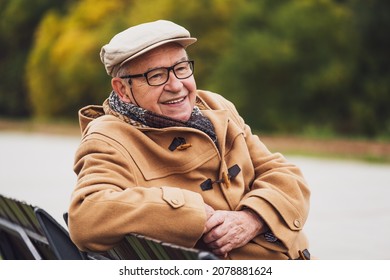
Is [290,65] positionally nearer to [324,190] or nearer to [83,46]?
[83,46]

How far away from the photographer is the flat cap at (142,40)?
104 inches

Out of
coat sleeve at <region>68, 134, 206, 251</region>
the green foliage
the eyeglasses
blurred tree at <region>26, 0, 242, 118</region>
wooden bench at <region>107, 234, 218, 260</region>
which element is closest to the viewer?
wooden bench at <region>107, 234, 218, 260</region>

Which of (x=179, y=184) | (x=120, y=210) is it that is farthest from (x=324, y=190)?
(x=120, y=210)

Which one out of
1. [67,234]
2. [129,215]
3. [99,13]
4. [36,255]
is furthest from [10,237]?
[99,13]

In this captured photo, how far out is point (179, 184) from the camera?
2781mm

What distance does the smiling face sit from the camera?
2.71 meters

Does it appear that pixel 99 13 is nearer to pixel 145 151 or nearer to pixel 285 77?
pixel 285 77

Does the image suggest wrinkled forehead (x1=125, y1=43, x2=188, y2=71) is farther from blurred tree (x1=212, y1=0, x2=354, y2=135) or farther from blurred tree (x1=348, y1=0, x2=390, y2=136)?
blurred tree (x1=212, y1=0, x2=354, y2=135)

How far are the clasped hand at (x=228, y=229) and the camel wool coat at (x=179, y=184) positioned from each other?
0.12 feet

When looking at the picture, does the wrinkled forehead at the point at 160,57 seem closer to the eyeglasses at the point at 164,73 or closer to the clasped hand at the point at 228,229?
the eyeglasses at the point at 164,73

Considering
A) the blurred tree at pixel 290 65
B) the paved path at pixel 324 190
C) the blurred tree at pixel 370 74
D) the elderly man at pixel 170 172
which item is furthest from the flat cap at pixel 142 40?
the blurred tree at pixel 290 65

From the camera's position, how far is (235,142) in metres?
2.94

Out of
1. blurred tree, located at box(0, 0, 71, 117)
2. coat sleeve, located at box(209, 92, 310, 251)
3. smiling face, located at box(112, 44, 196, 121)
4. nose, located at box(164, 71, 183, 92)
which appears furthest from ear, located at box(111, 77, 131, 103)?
blurred tree, located at box(0, 0, 71, 117)

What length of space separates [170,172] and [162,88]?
268 mm
